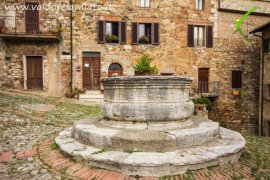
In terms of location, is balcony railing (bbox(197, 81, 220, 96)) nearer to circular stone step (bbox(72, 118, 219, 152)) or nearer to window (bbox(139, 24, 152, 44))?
window (bbox(139, 24, 152, 44))

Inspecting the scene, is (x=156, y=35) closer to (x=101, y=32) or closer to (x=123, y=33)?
(x=123, y=33)

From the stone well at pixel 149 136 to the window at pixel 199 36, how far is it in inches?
554

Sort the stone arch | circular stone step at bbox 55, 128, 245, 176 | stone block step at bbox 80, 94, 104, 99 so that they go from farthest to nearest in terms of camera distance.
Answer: the stone arch
stone block step at bbox 80, 94, 104, 99
circular stone step at bbox 55, 128, 245, 176

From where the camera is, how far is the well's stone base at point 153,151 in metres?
3.25

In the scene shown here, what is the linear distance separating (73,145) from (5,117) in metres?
4.36

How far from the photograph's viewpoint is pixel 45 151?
4383 mm

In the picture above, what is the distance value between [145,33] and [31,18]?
26.7ft

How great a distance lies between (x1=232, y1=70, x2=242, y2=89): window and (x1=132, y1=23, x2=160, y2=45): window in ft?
23.1

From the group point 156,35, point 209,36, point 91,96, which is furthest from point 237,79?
point 91,96

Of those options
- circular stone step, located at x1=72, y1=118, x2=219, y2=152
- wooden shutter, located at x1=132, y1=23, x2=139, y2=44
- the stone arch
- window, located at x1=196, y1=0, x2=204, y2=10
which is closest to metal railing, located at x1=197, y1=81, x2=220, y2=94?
window, located at x1=196, y1=0, x2=204, y2=10

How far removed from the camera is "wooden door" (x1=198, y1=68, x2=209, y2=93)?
17.6 m

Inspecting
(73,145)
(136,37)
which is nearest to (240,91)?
(136,37)

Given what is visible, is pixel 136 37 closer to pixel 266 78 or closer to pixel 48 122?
pixel 266 78

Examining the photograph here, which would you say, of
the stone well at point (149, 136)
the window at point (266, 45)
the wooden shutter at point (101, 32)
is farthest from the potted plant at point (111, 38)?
the stone well at point (149, 136)
